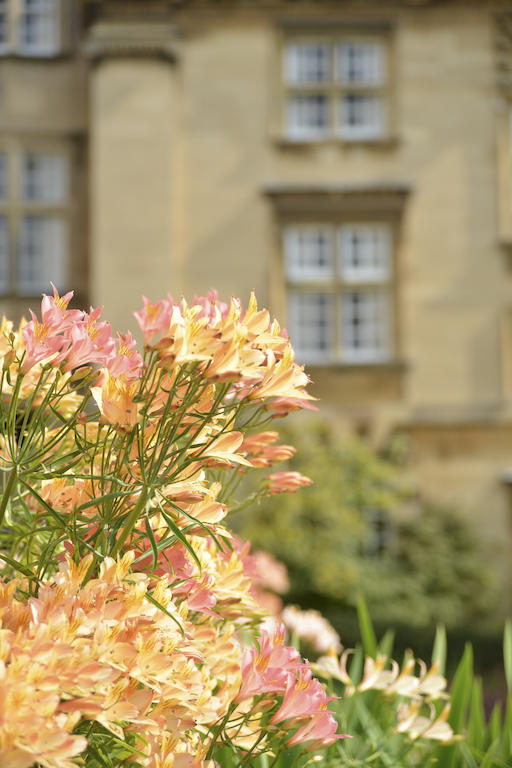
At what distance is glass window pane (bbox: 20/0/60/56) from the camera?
466 inches

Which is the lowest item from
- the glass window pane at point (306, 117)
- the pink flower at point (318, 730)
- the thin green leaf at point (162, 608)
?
the pink flower at point (318, 730)

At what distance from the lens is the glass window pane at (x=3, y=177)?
38.0 feet

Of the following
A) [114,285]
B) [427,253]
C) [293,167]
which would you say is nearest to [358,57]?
[293,167]

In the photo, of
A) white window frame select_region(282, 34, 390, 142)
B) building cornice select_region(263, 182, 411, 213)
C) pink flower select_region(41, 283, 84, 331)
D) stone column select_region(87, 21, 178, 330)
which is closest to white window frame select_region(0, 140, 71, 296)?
stone column select_region(87, 21, 178, 330)

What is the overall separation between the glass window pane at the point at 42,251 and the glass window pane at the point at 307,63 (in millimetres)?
3599

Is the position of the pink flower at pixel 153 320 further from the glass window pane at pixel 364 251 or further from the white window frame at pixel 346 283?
the glass window pane at pixel 364 251

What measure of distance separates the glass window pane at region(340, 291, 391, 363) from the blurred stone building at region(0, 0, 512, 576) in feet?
0.07

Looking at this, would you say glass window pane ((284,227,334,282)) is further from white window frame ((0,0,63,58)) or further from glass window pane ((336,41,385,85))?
white window frame ((0,0,63,58))

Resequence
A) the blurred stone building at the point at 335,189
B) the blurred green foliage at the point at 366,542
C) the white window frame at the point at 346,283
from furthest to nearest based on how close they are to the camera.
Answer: the white window frame at the point at 346,283
the blurred stone building at the point at 335,189
the blurred green foliage at the point at 366,542

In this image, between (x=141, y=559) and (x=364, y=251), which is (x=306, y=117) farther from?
(x=141, y=559)

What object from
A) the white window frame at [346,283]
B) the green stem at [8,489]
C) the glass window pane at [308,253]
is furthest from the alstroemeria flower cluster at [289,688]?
the glass window pane at [308,253]

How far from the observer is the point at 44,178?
1173cm

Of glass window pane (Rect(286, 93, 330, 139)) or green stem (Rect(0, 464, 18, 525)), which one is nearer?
green stem (Rect(0, 464, 18, 525))

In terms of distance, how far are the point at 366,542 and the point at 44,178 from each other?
6.36 m
